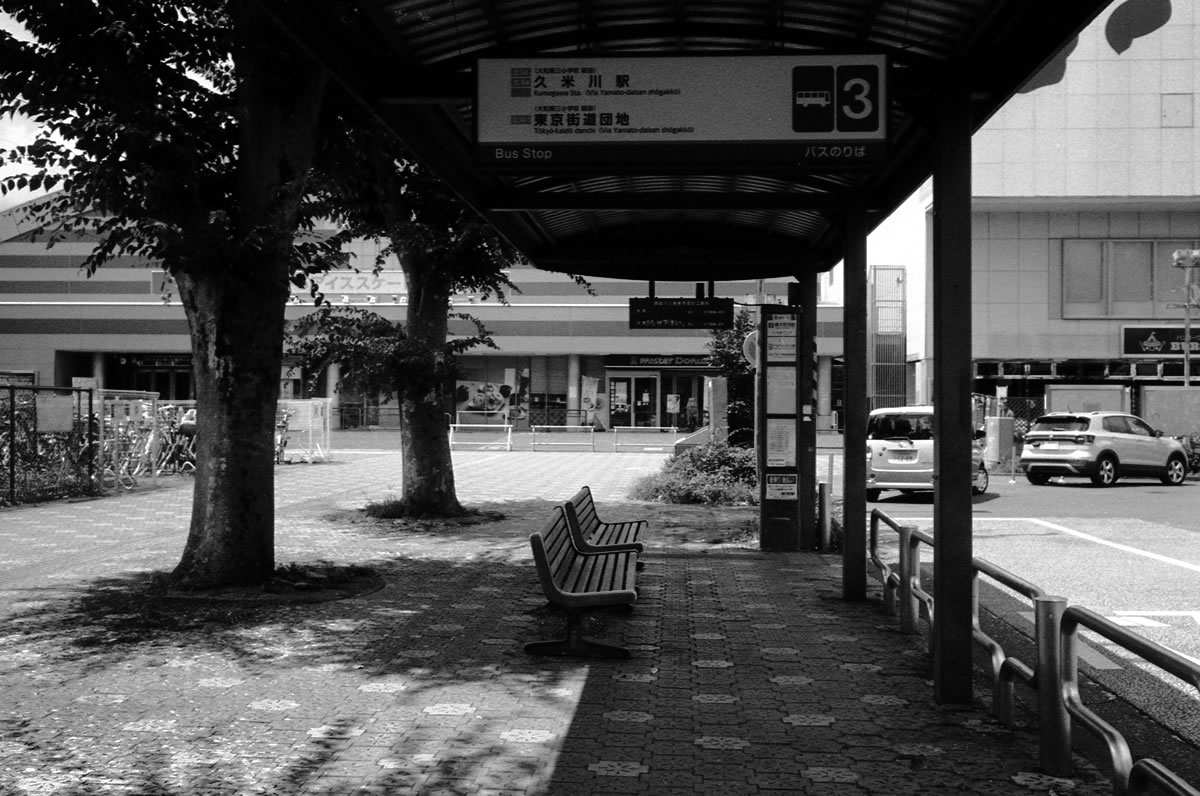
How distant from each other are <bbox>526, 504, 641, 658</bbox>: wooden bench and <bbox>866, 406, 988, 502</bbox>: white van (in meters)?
Answer: 12.3

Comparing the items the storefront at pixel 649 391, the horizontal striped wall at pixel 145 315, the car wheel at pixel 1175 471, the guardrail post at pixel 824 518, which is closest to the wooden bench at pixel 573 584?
the guardrail post at pixel 824 518

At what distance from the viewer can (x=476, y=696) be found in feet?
20.0

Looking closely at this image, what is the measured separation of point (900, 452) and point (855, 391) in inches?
462

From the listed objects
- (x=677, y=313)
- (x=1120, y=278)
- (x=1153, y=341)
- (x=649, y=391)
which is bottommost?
(x=649, y=391)

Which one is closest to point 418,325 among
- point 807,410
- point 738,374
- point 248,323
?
point 807,410

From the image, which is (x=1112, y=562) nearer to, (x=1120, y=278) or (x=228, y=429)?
(x=228, y=429)

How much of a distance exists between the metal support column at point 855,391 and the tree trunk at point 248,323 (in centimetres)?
426

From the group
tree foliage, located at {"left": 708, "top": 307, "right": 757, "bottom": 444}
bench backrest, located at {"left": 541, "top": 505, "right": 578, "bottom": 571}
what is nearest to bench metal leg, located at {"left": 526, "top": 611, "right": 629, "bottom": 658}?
bench backrest, located at {"left": 541, "top": 505, "right": 578, "bottom": 571}

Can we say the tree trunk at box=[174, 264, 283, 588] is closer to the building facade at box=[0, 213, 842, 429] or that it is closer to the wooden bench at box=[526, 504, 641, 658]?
the wooden bench at box=[526, 504, 641, 658]

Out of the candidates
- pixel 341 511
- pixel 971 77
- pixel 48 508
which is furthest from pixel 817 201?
pixel 48 508

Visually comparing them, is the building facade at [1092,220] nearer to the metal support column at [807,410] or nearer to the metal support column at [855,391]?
the metal support column at [807,410]

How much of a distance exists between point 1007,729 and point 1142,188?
125 feet

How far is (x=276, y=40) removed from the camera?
356 inches

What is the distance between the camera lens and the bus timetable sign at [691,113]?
6.09 metres
